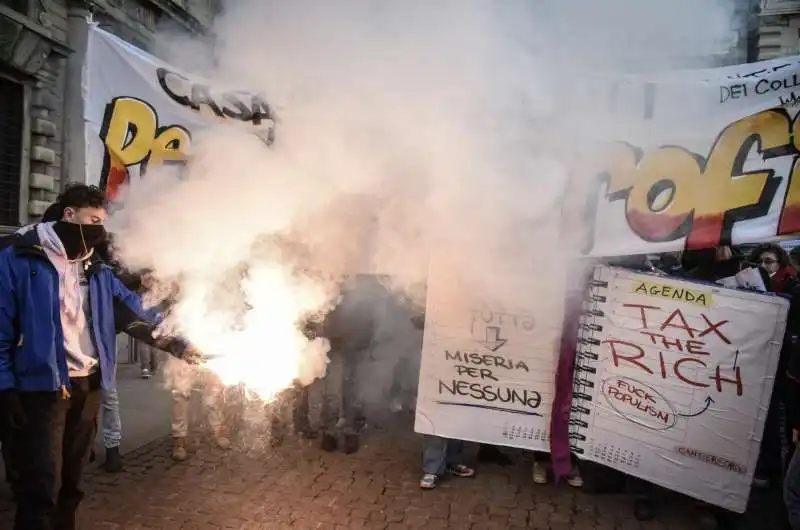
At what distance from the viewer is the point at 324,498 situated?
12.7 feet

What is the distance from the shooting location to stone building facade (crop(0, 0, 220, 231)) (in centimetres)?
811

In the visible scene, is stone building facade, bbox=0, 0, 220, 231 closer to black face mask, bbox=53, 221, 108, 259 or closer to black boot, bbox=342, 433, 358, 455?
black face mask, bbox=53, 221, 108, 259

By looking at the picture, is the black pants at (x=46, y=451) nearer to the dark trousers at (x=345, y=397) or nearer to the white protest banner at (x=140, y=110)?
the white protest banner at (x=140, y=110)

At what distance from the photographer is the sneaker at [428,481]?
408 cm

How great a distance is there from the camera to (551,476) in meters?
4.31

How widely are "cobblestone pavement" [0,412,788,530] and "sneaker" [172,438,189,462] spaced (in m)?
0.06

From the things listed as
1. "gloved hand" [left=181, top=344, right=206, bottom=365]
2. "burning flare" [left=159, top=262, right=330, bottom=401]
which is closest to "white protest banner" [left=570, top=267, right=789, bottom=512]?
"burning flare" [left=159, top=262, right=330, bottom=401]

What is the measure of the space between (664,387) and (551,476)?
1084 mm

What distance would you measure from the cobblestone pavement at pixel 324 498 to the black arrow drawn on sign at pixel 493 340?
0.94 m

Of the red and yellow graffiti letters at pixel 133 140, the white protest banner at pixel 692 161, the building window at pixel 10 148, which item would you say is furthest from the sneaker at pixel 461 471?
the building window at pixel 10 148

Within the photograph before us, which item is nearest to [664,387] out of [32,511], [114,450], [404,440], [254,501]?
[404,440]

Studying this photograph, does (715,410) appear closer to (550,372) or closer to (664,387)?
(664,387)

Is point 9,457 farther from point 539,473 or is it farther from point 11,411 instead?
point 539,473

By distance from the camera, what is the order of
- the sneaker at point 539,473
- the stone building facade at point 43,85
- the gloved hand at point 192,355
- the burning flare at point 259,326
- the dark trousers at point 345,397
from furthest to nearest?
1. the stone building facade at point 43,85
2. the dark trousers at point 345,397
3. the burning flare at point 259,326
4. the sneaker at point 539,473
5. the gloved hand at point 192,355
